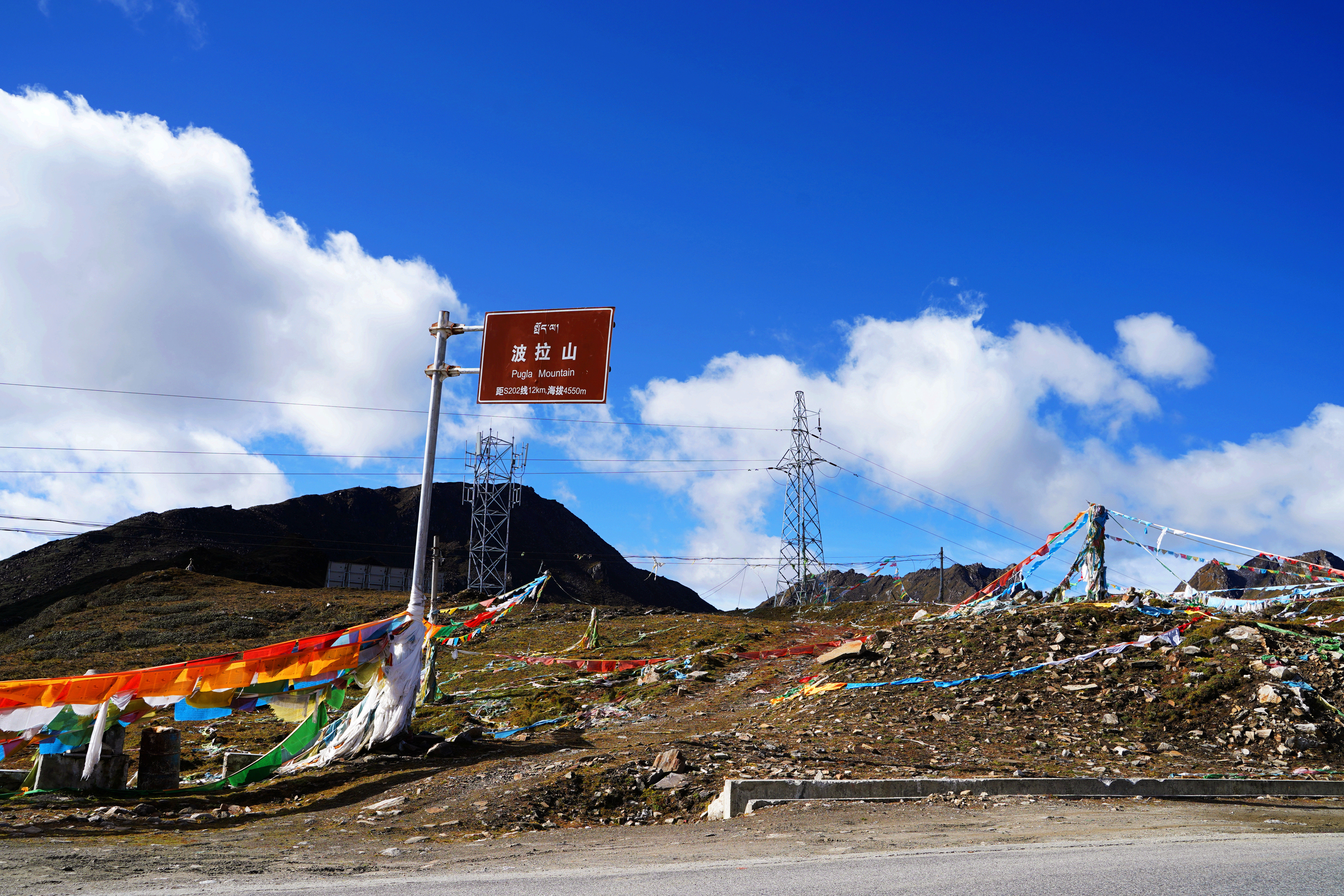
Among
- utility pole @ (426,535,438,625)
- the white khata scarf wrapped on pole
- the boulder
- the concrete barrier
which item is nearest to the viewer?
the concrete barrier

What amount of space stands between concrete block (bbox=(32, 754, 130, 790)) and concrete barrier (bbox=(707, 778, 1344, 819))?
745cm

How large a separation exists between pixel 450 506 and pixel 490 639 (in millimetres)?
94259

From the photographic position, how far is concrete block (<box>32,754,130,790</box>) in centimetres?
1023

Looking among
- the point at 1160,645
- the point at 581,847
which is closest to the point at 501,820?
the point at 581,847

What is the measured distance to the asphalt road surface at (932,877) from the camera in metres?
5.37

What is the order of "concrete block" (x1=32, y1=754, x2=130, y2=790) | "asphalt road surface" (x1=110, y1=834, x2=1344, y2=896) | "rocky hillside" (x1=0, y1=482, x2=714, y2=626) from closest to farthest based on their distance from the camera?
"asphalt road surface" (x1=110, y1=834, x2=1344, y2=896) < "concrete block" (x1=32, y1=754, x2=130, y2=790) < "rocky hillside" (x1=0, y1=482, x2=714, y2=626)

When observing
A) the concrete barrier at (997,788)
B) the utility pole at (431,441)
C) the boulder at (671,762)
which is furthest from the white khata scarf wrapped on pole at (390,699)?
the concrete barrier at (997,788)

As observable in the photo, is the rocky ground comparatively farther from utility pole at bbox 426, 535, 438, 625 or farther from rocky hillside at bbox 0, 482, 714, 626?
rocky hillside at bbox 0, 482, 714, 626

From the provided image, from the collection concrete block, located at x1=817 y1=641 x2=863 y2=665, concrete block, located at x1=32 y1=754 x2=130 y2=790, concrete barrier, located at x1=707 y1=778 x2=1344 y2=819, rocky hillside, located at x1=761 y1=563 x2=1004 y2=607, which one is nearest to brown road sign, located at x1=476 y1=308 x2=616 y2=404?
concrete barrier, located at x1=707 y1=778 x2=1344 y2=819

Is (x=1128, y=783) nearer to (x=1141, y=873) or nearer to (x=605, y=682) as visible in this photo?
(x=1141, y=873)

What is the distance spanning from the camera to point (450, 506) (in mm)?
124000

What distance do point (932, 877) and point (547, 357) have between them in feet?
30.3

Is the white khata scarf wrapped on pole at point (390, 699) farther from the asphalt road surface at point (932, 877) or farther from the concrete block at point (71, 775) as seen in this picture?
the asphalt road surface at point (932, 877)

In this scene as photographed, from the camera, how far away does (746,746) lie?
35.8 feet
